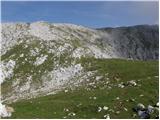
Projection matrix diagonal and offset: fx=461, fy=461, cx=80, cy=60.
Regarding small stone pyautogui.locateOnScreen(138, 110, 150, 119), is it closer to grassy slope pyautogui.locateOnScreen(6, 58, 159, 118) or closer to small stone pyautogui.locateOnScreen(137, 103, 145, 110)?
grassy slope pyautogui.locateOnScreen(6, 58, 159, 118)

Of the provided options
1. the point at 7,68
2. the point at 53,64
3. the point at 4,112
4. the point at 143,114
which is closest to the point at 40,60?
the point at 53,64

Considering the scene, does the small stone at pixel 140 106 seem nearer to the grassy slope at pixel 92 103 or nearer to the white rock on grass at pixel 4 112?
the grassy slope at pixel 92 103

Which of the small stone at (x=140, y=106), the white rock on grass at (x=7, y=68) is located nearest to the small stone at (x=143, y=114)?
the small stone at (x=140, y=106)

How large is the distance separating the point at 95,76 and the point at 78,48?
105 feet

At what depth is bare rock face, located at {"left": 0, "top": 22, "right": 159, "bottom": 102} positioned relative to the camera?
11138 centimetres

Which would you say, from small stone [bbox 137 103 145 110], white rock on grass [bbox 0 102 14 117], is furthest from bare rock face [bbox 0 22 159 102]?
small stone [bbox 137 103 145 110]

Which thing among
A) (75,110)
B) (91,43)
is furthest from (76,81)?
(91,43)

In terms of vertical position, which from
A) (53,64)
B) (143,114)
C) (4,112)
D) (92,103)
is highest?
(53,64)

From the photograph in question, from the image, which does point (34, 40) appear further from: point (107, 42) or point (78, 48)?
point (107, 42)

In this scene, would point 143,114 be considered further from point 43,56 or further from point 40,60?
point 43,56

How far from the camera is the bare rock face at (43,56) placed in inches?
4385

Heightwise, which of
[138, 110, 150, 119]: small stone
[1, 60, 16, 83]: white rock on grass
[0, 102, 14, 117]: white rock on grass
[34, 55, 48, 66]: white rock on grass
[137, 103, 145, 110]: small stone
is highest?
[34, 55, 48, 66]: white rock on grass

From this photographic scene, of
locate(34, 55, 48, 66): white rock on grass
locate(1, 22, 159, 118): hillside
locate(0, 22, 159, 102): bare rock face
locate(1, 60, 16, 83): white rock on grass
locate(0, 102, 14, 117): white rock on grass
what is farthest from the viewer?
locate(34, 55, 48, 66): white rock on grass

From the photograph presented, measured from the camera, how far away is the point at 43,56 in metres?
130
